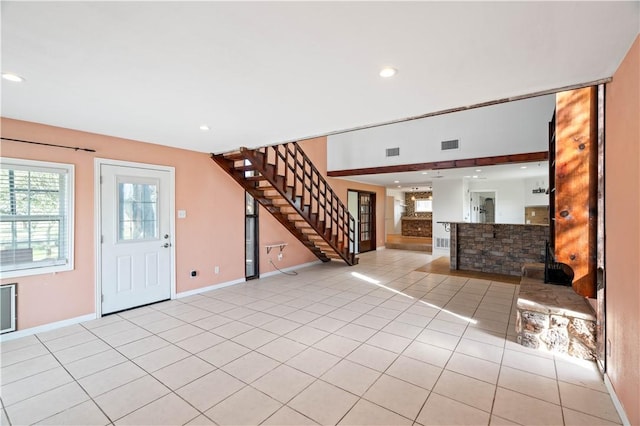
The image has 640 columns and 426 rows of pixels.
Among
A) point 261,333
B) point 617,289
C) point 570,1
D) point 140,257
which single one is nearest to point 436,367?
point 617,289

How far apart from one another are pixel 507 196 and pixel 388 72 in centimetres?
865

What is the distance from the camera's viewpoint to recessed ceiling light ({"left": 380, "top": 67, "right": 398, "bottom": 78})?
2.13 m

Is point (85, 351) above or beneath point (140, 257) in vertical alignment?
beneath

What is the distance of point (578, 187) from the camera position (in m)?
2.43

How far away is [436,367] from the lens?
262 centimetres

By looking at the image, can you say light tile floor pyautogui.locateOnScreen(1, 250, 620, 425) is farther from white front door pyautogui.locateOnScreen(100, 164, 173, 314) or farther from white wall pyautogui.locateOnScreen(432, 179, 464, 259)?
white wall pyautogui.locateOnScreen(432, 179, 464, 259)

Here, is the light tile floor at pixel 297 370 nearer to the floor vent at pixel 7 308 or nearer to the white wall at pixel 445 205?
the floor vent at pixel 7 308

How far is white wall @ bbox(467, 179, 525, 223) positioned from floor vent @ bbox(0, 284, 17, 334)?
10008 millimetres

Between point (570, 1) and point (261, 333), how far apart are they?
363 centimetres

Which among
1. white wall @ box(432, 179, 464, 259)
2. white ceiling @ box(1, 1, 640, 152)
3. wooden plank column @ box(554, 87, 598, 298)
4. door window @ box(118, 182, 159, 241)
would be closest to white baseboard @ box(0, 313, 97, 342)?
door window @ box(118, 182, 159, 241)

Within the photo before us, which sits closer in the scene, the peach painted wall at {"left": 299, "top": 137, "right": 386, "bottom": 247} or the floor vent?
the floor vent

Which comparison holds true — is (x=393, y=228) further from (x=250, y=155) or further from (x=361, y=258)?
(x=250, y=155)

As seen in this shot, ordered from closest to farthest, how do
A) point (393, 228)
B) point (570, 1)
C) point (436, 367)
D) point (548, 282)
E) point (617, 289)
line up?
point (570, 1), point (617, 289), point (436, 367), point (548, 282), point (393, 228)

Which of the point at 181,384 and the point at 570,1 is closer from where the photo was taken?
the point at 570,1
